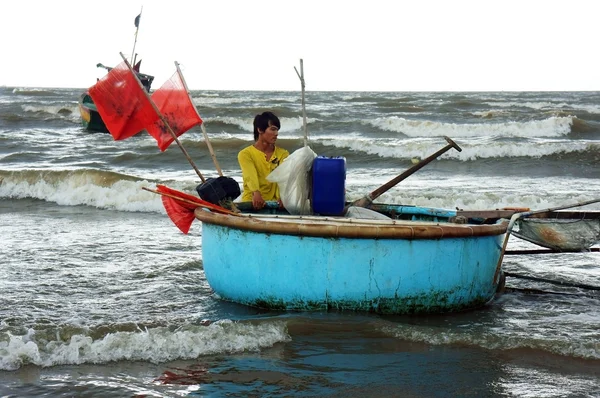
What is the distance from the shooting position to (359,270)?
16.3 ft

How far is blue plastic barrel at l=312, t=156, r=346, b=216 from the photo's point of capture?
5.67m

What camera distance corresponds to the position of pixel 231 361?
4.46 meters

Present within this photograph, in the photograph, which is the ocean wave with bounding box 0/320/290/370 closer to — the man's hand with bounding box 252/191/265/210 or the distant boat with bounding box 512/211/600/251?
the man's hand with bounding box 252/191/265/210

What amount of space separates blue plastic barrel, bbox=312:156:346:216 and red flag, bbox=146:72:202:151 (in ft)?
4.37

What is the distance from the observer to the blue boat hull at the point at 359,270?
4.92 m

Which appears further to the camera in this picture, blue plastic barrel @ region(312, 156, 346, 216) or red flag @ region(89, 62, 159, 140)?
red flag @ region(89, 62, 159, 140)

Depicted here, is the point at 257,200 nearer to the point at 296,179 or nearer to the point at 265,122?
the point at 296,179

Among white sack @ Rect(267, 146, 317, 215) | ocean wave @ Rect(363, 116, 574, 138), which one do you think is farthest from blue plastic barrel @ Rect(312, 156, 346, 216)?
ocean wave @ Rect(363, 116, 574, 138)

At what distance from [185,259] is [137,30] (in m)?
2.20

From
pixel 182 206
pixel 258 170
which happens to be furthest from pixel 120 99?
pixel 258 170

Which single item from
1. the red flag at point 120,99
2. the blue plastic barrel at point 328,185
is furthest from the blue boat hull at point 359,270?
the red flag at point 120,99

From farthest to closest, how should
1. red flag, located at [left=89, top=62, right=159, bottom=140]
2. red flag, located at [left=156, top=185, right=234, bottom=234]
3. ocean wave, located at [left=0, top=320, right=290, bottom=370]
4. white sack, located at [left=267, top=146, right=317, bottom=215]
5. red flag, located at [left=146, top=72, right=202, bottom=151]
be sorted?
red flag, located at [left=146, top=72, right=202, bottom=151] → red flag, located at [left=89, top=62, right=159, bottom=140] → white sack, located at [left=267, top=146, right=317, bottom=215] → red flag, located at [left=156, top=185, right=234, bottom=234] → ocean wave, located at [left=0, top=320, right=290, bottom=370]

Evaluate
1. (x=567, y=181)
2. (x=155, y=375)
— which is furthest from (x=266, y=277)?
(x=567, y=181)

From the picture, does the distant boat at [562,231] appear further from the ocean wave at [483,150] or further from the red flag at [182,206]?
the ocean wave at [483,150]
